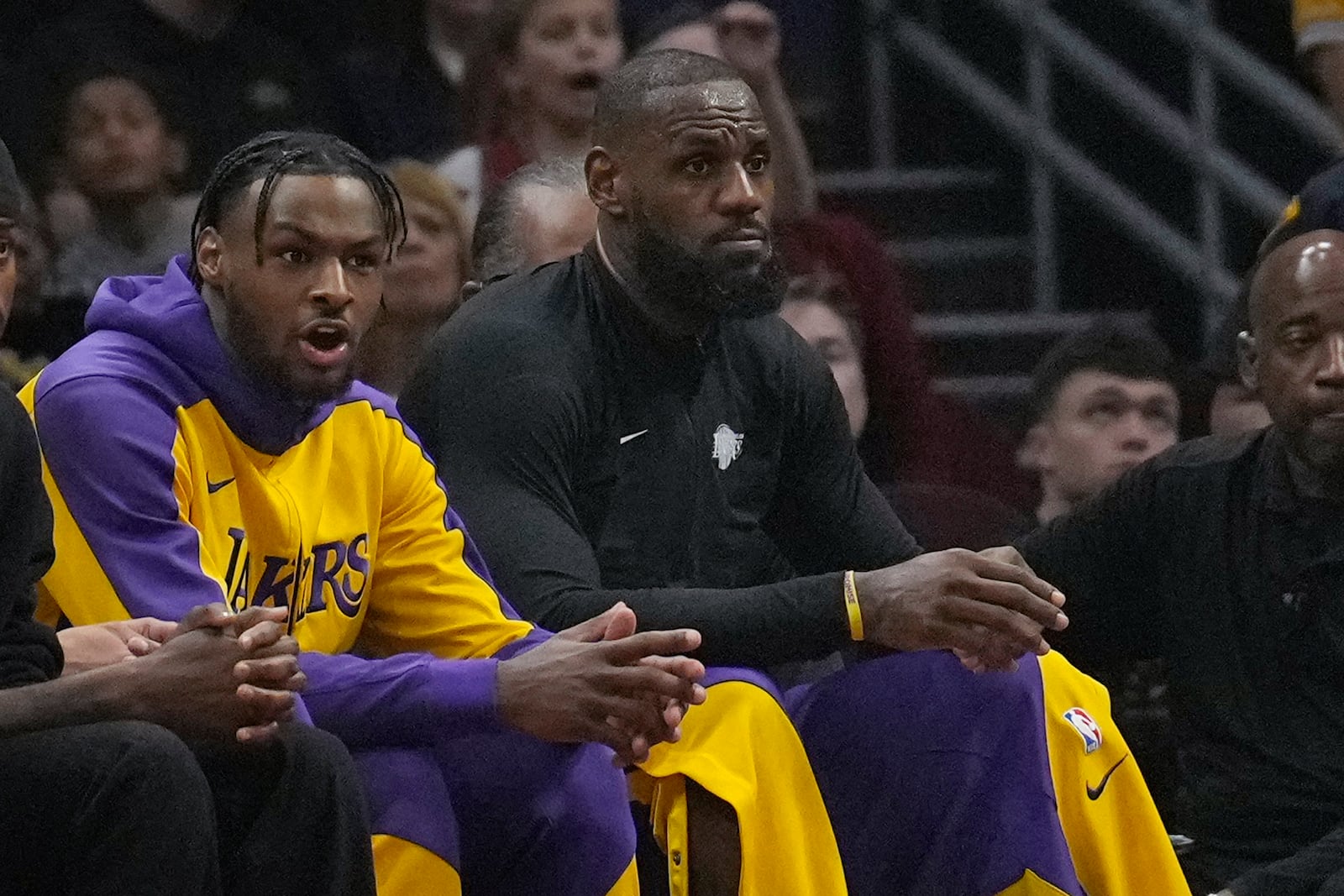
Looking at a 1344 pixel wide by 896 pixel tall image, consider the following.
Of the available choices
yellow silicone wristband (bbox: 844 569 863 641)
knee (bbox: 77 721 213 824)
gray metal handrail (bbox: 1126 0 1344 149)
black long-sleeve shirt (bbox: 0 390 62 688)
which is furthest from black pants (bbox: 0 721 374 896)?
gray metal handrail (bbox: 1126 0 1344 149)

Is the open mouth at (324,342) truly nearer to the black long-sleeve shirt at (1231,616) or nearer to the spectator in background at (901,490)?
the black long-sleeve shirt at (1231,616)

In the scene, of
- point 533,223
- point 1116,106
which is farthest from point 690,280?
point 1116,106

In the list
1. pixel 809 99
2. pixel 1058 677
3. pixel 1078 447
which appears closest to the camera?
pixel 1058 677

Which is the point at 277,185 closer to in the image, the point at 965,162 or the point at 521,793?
the point at 521,793

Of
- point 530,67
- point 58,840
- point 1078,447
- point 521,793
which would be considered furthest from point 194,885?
point 530,67

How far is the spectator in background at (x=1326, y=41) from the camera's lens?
15.4 ft

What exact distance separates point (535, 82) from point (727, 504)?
4.99ft

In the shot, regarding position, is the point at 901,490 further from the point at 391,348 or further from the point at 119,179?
the point at 119,179

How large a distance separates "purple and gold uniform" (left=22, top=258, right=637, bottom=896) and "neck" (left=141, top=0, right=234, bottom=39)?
1.82 meters

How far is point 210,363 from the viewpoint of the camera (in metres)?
3.02

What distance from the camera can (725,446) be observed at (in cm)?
357

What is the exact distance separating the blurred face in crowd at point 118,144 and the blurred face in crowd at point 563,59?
0.65m

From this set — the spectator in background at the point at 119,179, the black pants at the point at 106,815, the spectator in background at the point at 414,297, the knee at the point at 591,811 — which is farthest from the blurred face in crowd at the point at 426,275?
the black pants at the point at 106,815

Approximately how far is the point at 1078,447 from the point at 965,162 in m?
1.86
